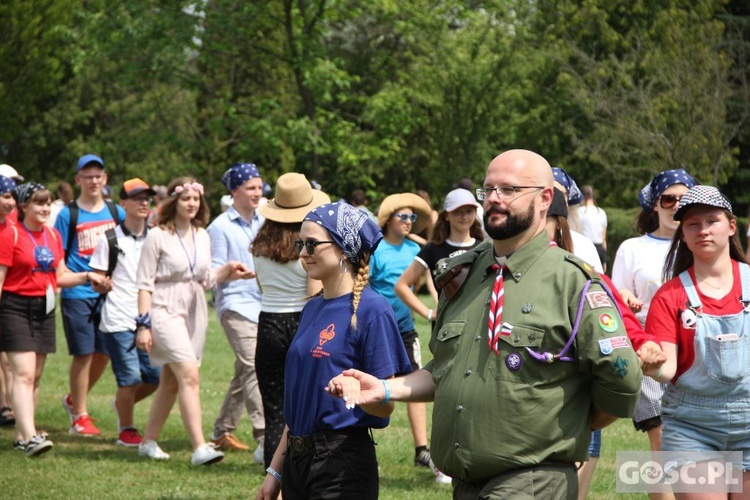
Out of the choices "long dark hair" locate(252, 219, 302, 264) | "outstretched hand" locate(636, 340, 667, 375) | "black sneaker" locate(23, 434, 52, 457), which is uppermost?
"long dark hair" locate(252, 219, 302, 264)

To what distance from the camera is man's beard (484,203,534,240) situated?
379 cm

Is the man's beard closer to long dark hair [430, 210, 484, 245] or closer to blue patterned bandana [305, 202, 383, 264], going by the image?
blue patterned bandana [305, 202, 383, 264]

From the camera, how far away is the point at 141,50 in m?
28.3

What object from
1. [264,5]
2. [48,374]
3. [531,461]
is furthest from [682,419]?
[264,5]

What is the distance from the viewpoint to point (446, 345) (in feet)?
12.9

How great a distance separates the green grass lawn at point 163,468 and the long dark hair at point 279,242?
1.79 meters

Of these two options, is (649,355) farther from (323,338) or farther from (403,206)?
(403,206)

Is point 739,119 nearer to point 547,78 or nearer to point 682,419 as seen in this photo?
point 547,78

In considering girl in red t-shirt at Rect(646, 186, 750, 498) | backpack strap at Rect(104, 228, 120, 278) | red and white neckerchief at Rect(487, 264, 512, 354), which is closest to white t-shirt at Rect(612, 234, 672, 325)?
girl in red t-shirt at Rect(646, 186, 750, 498)

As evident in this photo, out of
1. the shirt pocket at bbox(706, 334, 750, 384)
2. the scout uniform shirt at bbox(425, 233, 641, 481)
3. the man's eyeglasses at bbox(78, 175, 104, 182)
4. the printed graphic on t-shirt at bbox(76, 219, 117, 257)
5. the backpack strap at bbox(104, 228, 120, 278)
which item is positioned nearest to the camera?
the scout uniform shirt at bbox(425, 233, 641, 481)

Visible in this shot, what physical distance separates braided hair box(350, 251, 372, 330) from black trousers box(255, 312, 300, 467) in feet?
7.77

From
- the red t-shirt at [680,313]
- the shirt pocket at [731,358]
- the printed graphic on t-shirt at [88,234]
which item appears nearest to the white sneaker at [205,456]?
the printed graphic on t-shirt at [88,234]

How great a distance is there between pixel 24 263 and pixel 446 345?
6133 millimetres

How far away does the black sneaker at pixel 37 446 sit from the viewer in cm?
866
